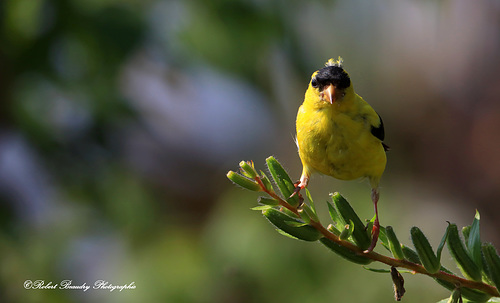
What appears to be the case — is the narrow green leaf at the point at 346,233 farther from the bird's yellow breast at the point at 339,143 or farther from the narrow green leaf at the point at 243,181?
the bird's yellow breast at the point at 339,143

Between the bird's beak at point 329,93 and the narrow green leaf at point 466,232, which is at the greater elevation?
the bird's beak at point 329,93

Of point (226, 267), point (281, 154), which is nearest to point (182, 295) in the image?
point (226, 267)

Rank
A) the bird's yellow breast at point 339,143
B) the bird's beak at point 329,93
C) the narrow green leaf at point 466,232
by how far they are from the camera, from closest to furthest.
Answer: the narrow green leaf at point 466,232 < the bird's yellow breast at point 339,143 < the bird's beak at point 329,93

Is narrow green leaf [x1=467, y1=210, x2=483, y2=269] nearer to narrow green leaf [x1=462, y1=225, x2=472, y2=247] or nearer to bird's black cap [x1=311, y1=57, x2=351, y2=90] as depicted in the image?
Answer: narrow green leaf [x1=462, y1=225, x2=472, y2=247]

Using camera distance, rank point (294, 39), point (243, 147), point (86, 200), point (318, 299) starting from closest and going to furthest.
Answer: point (294, 39), point (86, 200), point (318, 299), point (243, 147)

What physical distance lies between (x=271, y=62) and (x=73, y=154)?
93cm

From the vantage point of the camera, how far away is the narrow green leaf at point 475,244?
25.3 inches

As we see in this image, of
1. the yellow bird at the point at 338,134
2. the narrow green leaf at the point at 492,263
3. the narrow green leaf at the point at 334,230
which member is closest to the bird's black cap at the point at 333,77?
the yellow bird at the point at 338,134

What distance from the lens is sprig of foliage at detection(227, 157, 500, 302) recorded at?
24.9 inches

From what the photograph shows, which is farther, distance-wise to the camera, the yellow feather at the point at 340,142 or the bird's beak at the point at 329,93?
the bird's beak at the point at 329,93

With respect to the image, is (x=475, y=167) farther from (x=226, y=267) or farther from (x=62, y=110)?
(x=62, y=110)

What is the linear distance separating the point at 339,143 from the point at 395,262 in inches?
19.5

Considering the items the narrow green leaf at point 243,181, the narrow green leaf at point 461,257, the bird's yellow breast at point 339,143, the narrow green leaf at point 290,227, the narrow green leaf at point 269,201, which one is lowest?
the narrow green leaf at point 461,257

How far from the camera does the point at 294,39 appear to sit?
6.67ft
